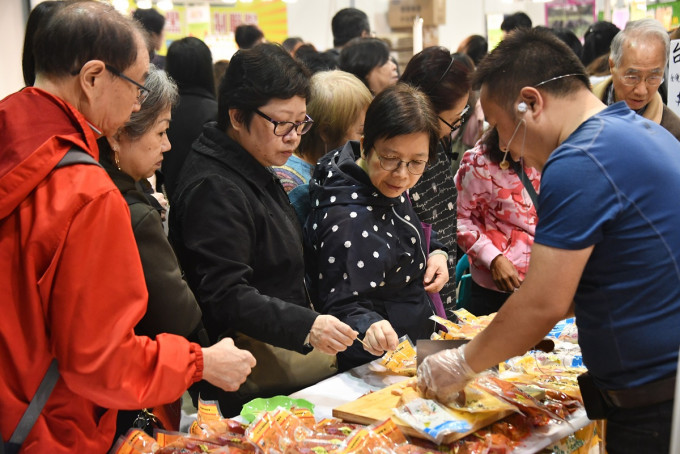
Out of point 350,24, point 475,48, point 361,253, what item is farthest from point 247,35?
point 361,253

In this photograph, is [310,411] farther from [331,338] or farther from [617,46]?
[617,46]

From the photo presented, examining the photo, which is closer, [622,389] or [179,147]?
[622,389]

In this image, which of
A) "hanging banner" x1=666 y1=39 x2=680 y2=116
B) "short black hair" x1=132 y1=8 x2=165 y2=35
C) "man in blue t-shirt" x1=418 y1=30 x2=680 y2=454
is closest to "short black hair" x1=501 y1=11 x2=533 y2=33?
"hanging banner" x1=666 y1=39 x2=680 y2=116

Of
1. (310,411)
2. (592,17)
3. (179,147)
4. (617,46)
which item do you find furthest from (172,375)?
(592,17)

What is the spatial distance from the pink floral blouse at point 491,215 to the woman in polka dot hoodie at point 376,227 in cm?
69

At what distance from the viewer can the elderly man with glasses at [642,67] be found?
3709mm

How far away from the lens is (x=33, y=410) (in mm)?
1413

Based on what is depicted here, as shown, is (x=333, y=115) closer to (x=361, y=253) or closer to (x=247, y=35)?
(x=361, y=253)

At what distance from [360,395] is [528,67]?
1020 millimetres

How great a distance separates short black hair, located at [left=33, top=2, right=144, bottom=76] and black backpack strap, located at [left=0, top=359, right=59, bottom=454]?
59 cm

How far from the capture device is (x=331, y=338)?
202 cm

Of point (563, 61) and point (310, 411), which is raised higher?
point (563, 61)

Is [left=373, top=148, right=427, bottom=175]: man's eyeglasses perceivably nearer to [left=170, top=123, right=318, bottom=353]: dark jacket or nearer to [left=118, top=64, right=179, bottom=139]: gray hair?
[left=170, top=123, right=318, bottom=353]: dark jacket

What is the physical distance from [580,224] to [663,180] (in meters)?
0.23
